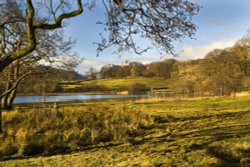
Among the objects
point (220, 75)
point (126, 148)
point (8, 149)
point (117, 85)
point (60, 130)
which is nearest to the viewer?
point (8, 149)

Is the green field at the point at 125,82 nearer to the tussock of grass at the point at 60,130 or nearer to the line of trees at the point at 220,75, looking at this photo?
the line of trees at the point at 220,75

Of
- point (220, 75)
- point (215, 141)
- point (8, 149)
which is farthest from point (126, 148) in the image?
point (220, 75)

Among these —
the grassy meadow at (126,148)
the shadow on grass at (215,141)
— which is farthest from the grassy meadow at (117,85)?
the shadow on grass at (215,141)

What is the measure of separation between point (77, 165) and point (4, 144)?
301 cm

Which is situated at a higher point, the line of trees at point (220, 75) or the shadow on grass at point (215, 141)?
the line of trees at point (220, 75)

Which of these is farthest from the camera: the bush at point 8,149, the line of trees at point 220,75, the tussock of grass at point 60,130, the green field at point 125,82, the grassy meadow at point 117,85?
the green field at point 125,82

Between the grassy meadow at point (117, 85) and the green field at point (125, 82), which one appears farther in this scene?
the green field at point (125, 82)

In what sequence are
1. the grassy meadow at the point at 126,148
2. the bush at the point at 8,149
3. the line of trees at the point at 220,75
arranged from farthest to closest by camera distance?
the line of trees at the point at 220,75, the bush at the point at 8,149, the grassy meadow at the point at 126,148

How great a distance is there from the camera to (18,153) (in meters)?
8.33

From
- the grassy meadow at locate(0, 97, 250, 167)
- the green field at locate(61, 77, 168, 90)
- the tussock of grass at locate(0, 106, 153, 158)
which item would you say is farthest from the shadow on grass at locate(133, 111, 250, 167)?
the green field at locate(61, 77, 168, 90)

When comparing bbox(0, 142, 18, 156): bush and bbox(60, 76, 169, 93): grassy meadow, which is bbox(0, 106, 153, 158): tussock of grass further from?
bbox(60, 76, 169, 93): grassy meadow

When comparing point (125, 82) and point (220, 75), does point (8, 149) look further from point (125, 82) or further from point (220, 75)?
point (125, 82)

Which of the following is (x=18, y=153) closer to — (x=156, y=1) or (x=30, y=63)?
(x=156, y=1)

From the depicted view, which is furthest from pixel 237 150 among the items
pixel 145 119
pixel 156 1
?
pixel 145 119
